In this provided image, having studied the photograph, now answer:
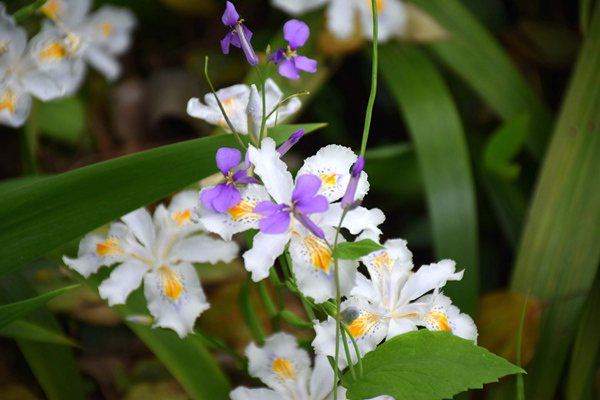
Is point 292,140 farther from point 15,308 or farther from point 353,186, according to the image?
point 15,308

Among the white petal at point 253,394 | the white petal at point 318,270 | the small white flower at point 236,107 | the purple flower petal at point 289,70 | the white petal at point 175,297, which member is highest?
the purple flower petal at point 289,70

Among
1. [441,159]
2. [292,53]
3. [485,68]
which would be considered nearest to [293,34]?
[292,53]

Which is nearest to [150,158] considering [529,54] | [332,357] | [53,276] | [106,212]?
[106,212]

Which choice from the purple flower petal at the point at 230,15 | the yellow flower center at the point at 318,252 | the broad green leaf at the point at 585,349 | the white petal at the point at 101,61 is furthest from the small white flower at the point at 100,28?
the broad green leaf at the point at 585,349

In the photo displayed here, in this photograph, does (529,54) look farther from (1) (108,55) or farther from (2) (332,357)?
(2) (332,357)

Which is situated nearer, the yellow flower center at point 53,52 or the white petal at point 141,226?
the white petal at point 141,226

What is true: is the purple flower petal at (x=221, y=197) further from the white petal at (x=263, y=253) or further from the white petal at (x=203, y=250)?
the white petal at (x=203, y=250)

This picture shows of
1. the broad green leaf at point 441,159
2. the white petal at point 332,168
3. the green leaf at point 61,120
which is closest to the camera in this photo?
the white petal at point 332,168

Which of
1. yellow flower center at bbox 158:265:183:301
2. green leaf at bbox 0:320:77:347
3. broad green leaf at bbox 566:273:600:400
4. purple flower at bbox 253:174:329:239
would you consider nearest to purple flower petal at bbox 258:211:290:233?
purple flower at bbox 253:174:329:239
